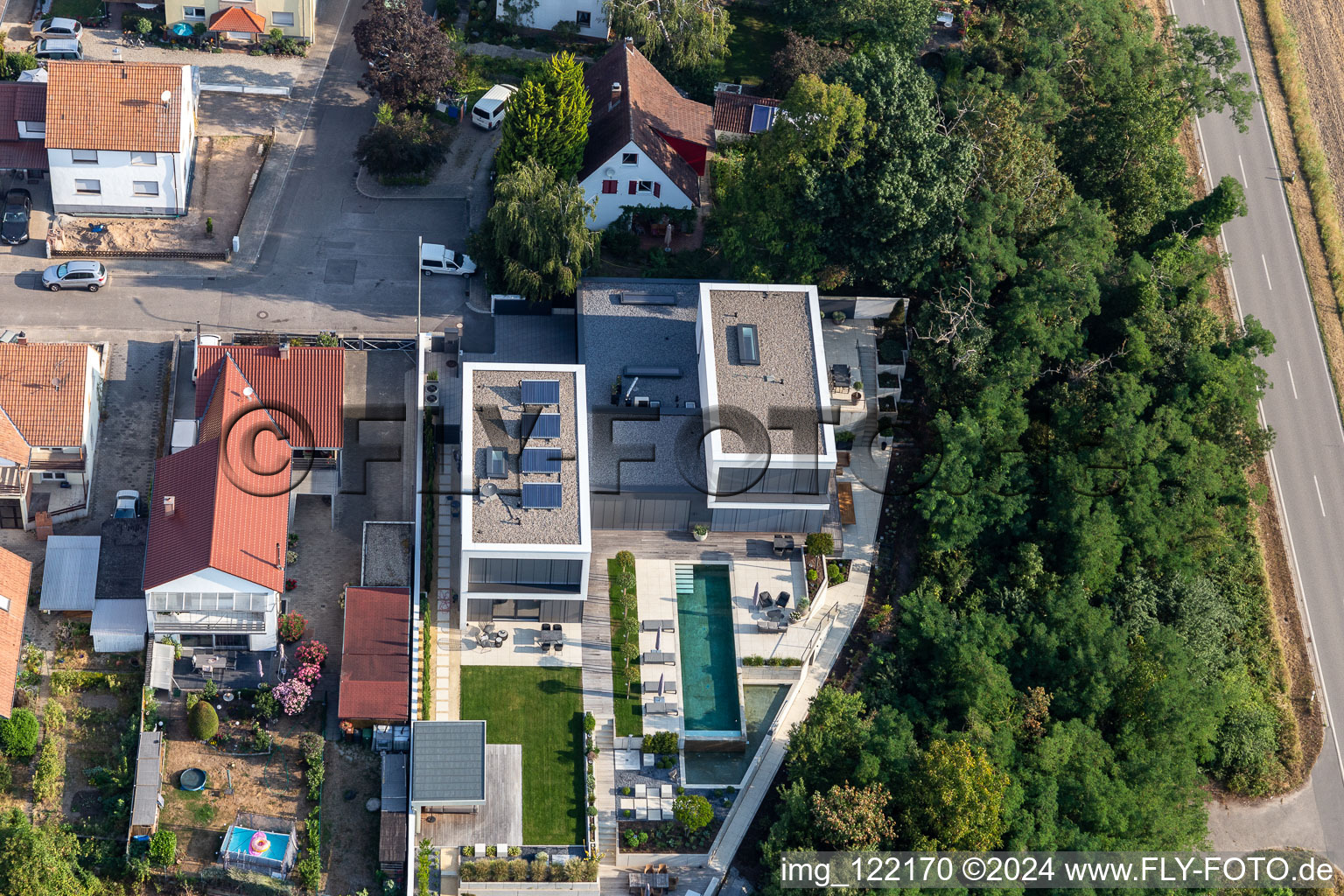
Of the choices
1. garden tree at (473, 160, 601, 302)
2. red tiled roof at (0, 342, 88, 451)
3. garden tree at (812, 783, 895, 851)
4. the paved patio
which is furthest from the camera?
garden tree at (473, 160, 601, 302)

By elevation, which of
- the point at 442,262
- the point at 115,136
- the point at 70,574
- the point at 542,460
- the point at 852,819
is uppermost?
the point at 115,136

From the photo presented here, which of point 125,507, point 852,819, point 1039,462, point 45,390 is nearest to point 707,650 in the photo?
point 852,819

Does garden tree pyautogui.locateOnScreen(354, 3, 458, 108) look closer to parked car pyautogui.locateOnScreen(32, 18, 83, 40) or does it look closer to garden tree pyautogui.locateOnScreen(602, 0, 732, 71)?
garden tree pyautogui.locateOnScreen(602, 0, 732, 71)

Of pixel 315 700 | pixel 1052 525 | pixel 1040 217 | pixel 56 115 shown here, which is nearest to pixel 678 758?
pixel 315 700

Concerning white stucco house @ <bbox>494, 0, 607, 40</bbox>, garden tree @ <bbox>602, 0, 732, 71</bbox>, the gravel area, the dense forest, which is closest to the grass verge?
the dense forest

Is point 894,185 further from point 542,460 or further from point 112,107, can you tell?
point 112,107

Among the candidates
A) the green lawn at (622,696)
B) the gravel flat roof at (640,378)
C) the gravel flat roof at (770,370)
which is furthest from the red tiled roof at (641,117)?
the green lawn at (622,696)
